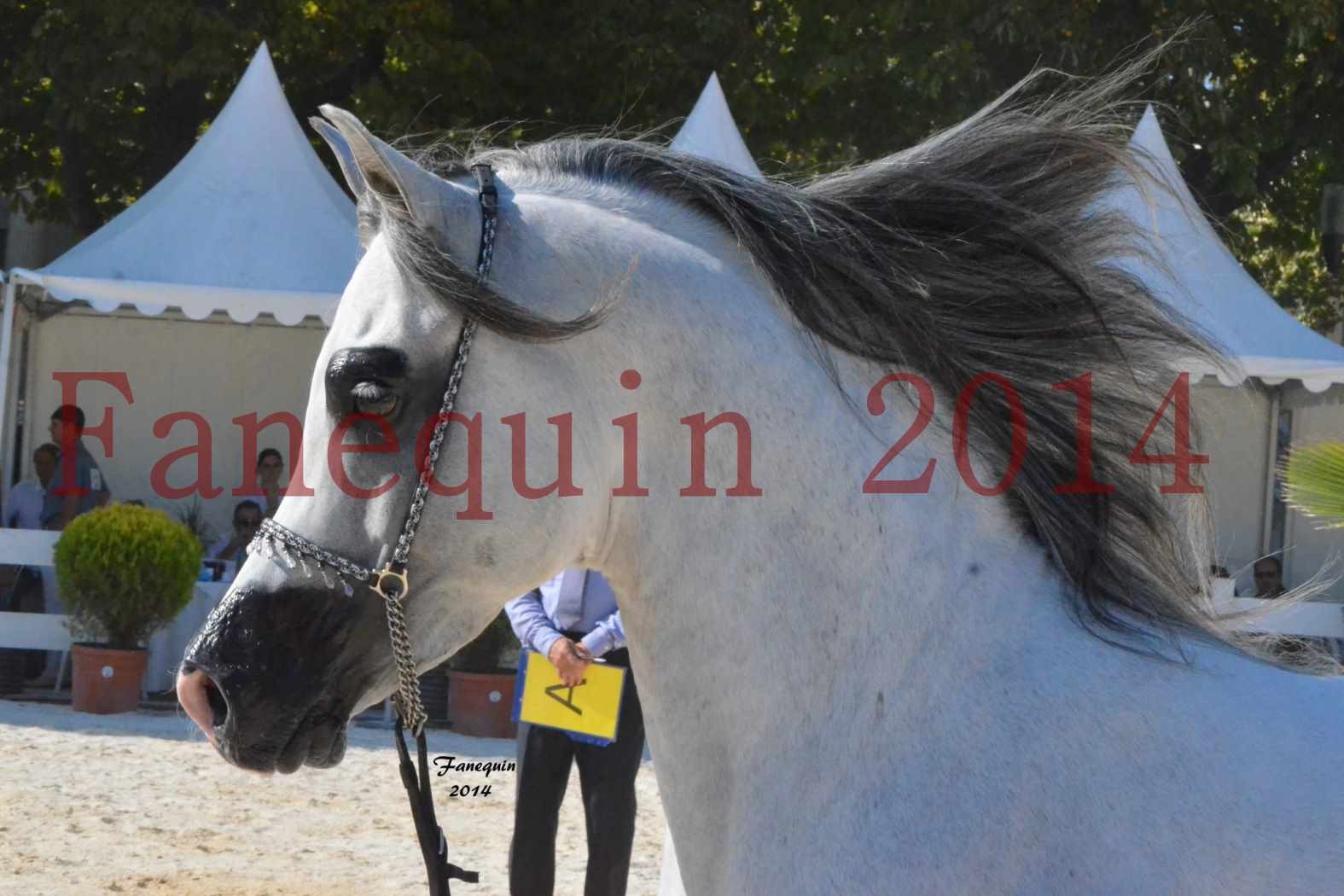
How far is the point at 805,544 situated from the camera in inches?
73.0

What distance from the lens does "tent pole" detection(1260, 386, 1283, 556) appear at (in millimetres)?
12867

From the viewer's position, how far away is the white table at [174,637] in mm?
9352

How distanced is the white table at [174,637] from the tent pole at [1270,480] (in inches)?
361

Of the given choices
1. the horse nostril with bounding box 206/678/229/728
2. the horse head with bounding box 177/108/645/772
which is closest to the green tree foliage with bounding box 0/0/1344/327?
the horse head with bounding box 177/108/645/772

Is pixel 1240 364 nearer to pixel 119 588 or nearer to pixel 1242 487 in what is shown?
pixel 119 588

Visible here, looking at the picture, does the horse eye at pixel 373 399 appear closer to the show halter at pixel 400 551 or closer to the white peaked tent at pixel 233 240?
the show halter at pixel 400 551

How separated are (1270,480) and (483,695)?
327 inches

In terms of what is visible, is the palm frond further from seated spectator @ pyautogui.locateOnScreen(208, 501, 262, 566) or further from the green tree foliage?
Result: the green tree foliage

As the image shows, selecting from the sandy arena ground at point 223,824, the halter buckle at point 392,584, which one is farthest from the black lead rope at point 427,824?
the sandy arena ground at point 223,824

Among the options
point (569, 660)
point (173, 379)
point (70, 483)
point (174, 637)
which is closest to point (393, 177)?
point (569, 660)

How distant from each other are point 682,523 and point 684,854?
1.45 ft

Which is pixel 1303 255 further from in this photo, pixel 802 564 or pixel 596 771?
pixel 802 564

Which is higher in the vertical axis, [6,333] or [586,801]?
[6,333]

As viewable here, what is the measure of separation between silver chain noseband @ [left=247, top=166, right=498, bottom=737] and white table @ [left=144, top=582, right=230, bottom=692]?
25.8 feet
